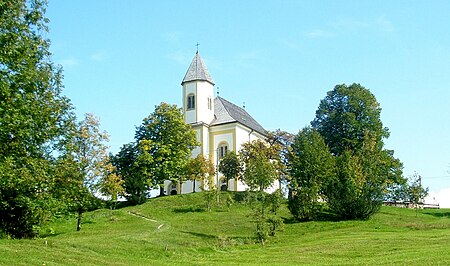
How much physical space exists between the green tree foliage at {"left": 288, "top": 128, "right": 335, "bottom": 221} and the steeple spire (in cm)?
2332

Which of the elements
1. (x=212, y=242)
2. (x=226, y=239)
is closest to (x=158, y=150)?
(x=226, y=239)

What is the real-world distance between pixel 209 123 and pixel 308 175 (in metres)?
23.7

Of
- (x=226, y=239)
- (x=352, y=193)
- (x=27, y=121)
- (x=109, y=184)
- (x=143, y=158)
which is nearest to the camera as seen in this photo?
(x=27, y=121)

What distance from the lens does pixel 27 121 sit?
22047 mm

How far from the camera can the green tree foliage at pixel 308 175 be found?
45750 mm

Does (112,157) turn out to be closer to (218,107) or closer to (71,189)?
(218,107)

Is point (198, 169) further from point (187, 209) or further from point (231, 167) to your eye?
point (187, 209)

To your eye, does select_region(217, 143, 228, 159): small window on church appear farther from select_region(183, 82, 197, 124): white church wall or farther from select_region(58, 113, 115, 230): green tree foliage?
select_region(58, 113, 115, 230): green tree foliage

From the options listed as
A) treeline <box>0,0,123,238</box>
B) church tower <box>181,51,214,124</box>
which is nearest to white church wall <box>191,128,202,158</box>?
church tower <box>181,51,214,124</box>

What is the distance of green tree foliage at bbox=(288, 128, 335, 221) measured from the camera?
150 ft

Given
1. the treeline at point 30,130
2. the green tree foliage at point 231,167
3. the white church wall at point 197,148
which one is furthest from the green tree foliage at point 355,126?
the treeline at point 30,130

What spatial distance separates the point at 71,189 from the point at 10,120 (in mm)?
10452

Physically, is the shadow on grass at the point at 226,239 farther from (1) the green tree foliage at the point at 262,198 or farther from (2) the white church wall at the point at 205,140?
(2) the white church wall at the point at 205,140

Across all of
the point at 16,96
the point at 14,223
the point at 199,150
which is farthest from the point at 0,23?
→ the point at 199,150
